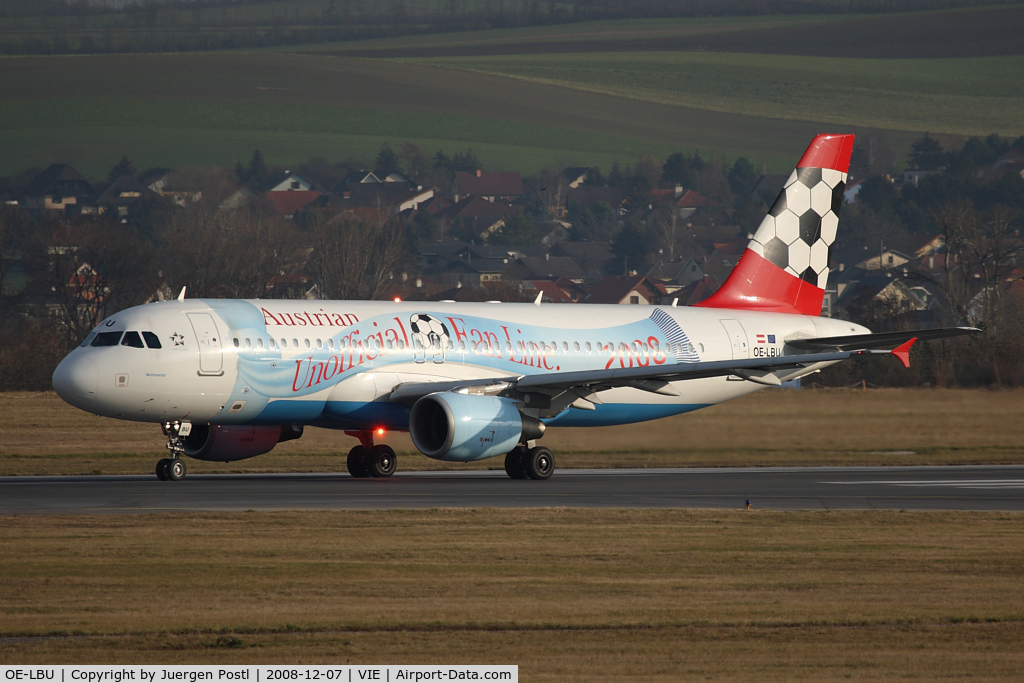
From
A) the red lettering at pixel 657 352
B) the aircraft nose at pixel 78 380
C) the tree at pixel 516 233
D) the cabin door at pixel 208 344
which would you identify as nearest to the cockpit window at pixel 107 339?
the aircraft nose at pixel 78 380

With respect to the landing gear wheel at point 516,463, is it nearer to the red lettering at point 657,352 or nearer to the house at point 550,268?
the red lettering at point 657,352

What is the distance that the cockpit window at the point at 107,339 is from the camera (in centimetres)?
2913

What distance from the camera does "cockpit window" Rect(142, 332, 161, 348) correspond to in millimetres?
29078

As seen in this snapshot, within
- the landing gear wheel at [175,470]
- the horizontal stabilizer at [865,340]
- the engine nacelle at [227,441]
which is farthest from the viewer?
the horizontal stabilizer at [865,340]

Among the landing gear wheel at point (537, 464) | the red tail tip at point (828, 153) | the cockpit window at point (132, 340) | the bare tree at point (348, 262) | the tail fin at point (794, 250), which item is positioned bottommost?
the landing gear wheel at point (537, 464)

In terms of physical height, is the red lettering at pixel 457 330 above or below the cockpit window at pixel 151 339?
above

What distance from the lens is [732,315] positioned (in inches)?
1500

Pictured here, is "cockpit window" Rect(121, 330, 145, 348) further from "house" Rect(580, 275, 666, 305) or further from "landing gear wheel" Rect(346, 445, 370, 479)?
"house" Rect(580, 275, 666, 305)

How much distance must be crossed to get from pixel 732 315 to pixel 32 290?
63125 mm

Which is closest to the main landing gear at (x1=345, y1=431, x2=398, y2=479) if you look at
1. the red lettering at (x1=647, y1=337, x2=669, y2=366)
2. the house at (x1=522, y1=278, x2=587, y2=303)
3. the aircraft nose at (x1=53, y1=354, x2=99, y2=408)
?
the aircraft nose at (x1=53, y1=354, x2=99, y2=408)

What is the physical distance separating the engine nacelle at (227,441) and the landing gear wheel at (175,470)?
1.14 m

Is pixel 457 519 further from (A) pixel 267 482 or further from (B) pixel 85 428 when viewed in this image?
(B) pixel 85 428

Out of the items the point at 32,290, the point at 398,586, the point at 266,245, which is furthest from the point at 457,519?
the point at 266,245

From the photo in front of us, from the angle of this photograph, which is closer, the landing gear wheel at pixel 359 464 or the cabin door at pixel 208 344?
the cabin door at pixel 208 344
